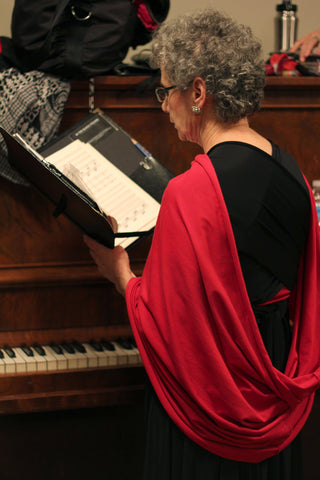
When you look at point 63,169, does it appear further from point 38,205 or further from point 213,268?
point 213,268

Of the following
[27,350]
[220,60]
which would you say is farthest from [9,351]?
[220,60]

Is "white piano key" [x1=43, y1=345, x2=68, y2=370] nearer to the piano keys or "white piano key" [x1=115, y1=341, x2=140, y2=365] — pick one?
the piano keys

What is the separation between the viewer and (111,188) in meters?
1.83

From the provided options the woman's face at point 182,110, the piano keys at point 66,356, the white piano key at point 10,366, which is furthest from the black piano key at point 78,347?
the woman's face at point 182,110

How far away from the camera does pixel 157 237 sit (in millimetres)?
1417

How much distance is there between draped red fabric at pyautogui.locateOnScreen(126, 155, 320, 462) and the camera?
1363mm

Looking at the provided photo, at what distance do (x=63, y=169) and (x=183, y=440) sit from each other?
2.71 feet

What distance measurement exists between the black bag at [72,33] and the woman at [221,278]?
1.35 feet

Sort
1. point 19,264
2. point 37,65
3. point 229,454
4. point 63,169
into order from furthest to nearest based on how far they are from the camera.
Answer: point 19,264
point 37,65
point 63,169
point 229,454

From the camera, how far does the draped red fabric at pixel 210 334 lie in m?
1.36

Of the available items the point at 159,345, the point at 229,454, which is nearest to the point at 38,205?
the point at 159,345

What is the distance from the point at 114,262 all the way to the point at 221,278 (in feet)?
1.31

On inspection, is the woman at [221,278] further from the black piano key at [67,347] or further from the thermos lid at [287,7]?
the thermos lid at [287,7]

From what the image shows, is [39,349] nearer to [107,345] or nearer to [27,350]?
[27,350]
